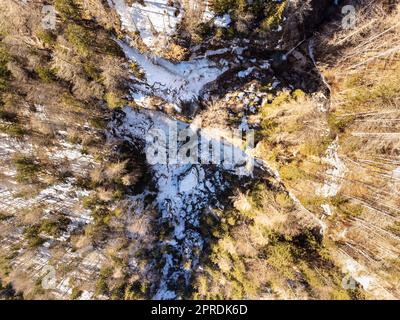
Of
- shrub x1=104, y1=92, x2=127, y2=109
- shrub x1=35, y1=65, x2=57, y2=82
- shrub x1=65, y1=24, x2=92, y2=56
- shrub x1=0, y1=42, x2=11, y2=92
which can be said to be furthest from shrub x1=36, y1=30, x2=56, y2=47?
shrub x1=104, y1=92, x2=127, y2=109

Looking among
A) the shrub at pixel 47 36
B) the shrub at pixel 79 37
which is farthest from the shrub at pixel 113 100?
the shrub at pixel 47 36

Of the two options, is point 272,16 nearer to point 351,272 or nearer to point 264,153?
point 264,153

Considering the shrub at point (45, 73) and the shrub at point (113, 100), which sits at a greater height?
the shrub at point (45, 73)

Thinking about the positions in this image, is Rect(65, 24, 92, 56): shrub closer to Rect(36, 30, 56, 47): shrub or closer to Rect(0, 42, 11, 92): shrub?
Rect(36, 30, 56, 47): shrub

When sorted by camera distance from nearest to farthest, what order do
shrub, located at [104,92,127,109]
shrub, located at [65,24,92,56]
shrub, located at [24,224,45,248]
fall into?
shrub, located at [65,24,92,56]
shrub, located at [104,92,127,109]
shrub, located at [24,224,45,248]

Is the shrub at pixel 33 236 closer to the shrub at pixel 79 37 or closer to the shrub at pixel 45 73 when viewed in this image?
the shrub at pixel 45 73

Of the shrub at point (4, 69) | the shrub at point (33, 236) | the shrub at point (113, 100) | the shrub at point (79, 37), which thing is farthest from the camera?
the shrub at point (33, 236)

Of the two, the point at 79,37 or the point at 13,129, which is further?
the point at 13,129

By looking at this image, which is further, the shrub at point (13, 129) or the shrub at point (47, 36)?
the shrub at point (13, 129)

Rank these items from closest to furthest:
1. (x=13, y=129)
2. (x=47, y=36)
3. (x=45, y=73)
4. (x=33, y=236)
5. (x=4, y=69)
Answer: (x=47, y=36)
(x=4, y=69)
(x=45, y=73)
(x=13, y=129)
(x=33, y=236)

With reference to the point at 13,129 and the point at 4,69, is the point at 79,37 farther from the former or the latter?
the point at 13,129

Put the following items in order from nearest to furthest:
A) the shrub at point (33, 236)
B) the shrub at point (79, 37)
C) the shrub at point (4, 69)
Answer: the shrub at point (79, 37)
the shrub at point (4, 69)
the shrub at point (33, 236)

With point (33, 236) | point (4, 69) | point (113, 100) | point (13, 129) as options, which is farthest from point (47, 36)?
point (33, 236)

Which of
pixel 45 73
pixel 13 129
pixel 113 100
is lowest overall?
pixel 13 129
